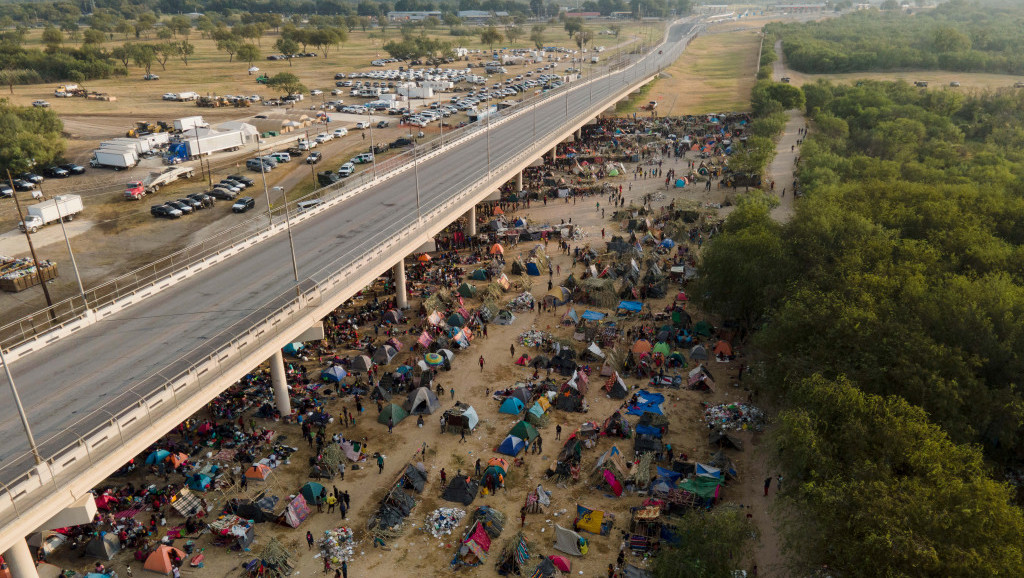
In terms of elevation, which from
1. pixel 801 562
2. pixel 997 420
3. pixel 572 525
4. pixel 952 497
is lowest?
pixel 572 525

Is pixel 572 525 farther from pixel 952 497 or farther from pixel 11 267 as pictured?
pixel 11 267

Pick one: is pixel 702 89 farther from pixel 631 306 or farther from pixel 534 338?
pixel 534 338

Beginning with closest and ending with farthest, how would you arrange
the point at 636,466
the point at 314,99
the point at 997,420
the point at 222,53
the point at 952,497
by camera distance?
1. the point at 952,497
2. the point at 997,420
3. the point at 636,466
4. the point at 314,99
5. the point at 222,53

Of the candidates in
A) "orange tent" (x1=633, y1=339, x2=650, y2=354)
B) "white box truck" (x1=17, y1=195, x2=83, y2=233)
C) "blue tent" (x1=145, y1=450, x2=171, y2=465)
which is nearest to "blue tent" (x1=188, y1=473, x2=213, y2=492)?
"blue tent" (x1=145, y1=450, x2=171, y2=465)

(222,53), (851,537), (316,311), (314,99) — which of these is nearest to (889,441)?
(851,537)

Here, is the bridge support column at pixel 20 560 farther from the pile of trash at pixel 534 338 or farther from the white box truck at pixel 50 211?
the white box truck at pixel 50 211

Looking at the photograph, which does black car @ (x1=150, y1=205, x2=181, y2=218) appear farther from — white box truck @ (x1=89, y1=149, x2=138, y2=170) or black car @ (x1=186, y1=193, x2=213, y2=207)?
white box truck @ (x1=89, y1=149, x2=138, y2=170)

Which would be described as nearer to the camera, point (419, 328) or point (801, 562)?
point (801, 562)

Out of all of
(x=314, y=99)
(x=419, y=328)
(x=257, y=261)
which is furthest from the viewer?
(x=314, y=99)
